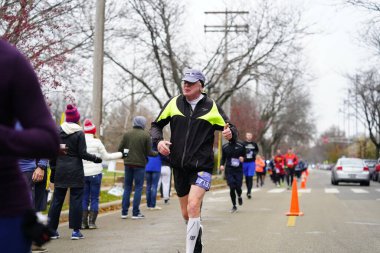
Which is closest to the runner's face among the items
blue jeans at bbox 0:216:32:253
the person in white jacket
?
the person in white jacket

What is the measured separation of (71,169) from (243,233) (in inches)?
120

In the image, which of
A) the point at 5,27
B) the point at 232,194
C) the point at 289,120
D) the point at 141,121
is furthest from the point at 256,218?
the point at 289,120

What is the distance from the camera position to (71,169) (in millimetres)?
8953

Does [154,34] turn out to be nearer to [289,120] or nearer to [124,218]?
[124,218]

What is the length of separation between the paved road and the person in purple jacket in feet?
18.9

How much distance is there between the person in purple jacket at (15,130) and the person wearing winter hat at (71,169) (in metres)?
6.12

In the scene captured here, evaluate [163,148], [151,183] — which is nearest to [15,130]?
[163,148]

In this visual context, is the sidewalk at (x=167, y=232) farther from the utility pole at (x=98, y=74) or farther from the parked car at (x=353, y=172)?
the parked car at (x=353, y=172)

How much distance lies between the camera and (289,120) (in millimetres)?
70062

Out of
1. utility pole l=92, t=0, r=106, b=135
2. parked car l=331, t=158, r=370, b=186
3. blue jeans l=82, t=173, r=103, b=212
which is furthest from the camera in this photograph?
parked car l=331, t=158, r=370, b=186

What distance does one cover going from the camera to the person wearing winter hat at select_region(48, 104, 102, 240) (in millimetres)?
8875

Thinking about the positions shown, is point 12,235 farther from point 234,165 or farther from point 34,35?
point 234,165

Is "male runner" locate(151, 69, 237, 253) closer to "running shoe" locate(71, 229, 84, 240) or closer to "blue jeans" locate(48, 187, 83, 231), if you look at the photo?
"blue jeans" locate(48, 187, 83, 231)

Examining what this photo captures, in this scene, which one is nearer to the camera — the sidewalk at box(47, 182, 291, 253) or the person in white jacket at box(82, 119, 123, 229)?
the sidewalk at box(47, 182, 291, 253)
